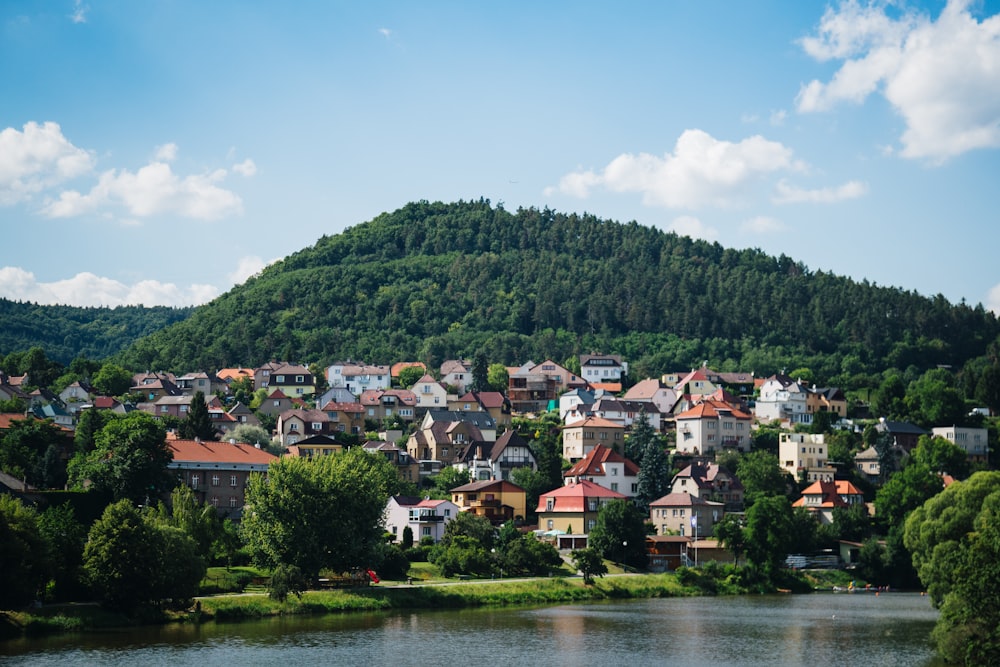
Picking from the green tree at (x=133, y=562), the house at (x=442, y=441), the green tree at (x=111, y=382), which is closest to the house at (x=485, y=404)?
the house at (x=442, y=441)

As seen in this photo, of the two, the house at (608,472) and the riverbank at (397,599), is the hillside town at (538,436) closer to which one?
the house at (608,472)

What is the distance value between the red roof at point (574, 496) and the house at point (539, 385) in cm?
3849

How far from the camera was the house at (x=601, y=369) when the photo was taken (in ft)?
446

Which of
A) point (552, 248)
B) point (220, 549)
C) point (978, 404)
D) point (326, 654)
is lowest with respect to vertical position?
point (326, 654)

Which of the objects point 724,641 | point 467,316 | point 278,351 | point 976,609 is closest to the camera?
point 976,609

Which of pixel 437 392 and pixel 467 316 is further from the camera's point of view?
pixel 467 316

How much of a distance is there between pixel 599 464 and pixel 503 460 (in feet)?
25.9

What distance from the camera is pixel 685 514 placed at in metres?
83.9

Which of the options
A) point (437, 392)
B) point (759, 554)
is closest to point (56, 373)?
point (437, 392)

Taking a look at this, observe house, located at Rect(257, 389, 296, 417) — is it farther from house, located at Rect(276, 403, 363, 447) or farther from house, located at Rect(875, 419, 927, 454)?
house, located at Rect(875, 419, 927, 454)

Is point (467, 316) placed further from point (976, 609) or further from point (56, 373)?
point (976, 609)

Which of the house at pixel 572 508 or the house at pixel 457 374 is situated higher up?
the house at pixel 457 374

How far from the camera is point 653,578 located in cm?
7319

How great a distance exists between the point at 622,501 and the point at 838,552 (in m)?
17.1
